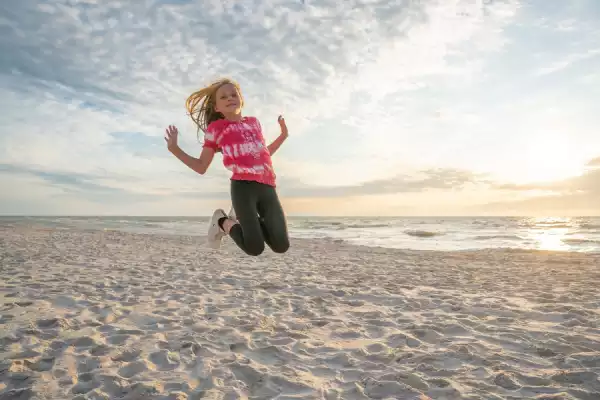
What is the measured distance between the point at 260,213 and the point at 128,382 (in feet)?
6.61

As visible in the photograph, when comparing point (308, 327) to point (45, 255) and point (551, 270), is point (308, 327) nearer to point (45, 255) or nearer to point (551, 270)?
point (551, 270)

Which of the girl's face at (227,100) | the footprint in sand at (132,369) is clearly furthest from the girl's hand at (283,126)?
the footprint in sand at (132,369)

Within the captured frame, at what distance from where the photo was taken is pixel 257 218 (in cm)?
412

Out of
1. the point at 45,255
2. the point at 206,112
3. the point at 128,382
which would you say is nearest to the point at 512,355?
the point at 128,382

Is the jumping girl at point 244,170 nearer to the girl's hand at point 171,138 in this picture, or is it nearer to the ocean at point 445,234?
the girl's hand at point 171,138

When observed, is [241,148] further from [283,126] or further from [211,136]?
[283,126]

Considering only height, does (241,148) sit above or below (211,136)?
below

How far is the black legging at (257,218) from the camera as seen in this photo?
404 cm

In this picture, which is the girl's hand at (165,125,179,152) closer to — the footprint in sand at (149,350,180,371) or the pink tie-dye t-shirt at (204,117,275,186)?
the pink tie-dye t-shirt at (204,117,275,186)

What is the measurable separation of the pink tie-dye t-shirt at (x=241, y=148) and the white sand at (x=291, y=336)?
1.91 metres

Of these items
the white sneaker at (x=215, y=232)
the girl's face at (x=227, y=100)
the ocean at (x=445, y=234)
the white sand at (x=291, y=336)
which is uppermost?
the girl's face at (x=227, y=100)

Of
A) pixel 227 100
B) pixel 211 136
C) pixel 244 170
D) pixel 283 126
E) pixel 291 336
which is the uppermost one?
pixel 227 100

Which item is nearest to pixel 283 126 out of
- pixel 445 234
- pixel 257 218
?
pixel 257 218

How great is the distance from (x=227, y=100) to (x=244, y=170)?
85 cm
